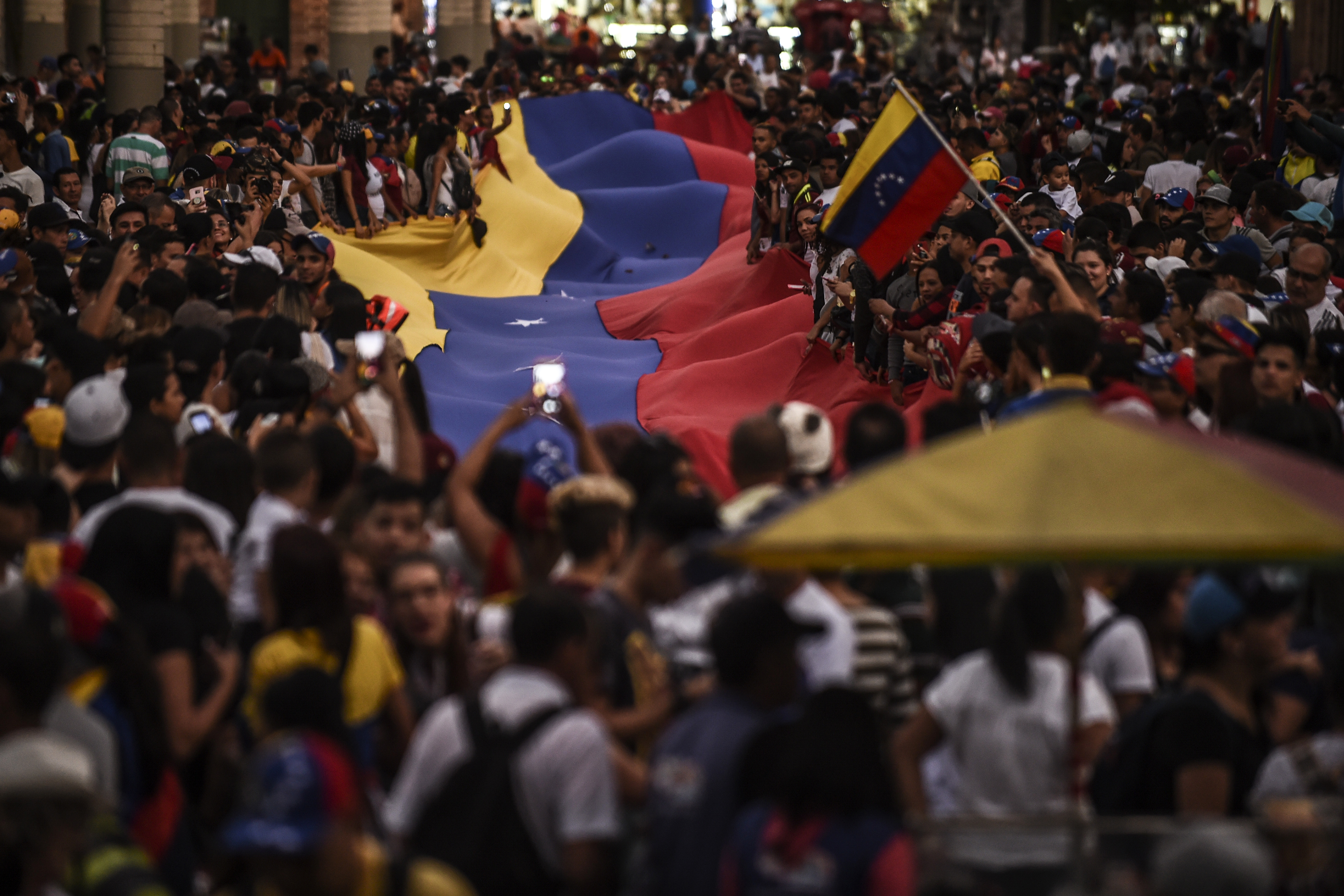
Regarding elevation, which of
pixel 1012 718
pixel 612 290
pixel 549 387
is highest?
pixel 549 387

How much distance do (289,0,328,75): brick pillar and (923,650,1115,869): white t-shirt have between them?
37.1m

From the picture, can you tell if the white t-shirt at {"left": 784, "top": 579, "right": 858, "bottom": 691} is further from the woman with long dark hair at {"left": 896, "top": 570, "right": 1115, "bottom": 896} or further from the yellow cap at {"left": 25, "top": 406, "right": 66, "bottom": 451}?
the yellow cap at {"left": 25, "top": 406, "right": 66, "bottom": 451}

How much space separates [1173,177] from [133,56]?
12.9 m

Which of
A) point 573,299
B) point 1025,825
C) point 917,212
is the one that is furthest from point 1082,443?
point 573,299

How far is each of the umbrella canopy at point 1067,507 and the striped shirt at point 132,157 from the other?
12421 millimetres

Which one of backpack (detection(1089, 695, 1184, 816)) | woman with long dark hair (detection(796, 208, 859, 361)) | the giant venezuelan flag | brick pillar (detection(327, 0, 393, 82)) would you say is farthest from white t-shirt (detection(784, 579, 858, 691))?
brick pillar (detection(327, 0, 393, 82))

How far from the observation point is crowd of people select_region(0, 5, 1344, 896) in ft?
12.0

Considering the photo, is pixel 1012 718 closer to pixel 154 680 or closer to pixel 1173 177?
pixel 154 680

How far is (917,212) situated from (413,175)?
10324mm

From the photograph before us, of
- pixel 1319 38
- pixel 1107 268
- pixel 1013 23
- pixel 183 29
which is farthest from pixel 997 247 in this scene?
pixel 1013 23

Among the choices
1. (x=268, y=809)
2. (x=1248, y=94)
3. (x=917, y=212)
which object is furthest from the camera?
(x=1248, y=94)

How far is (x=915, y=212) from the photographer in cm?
888

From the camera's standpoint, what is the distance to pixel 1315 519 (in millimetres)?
3459

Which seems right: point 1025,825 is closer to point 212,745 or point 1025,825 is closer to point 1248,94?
point 212,745
